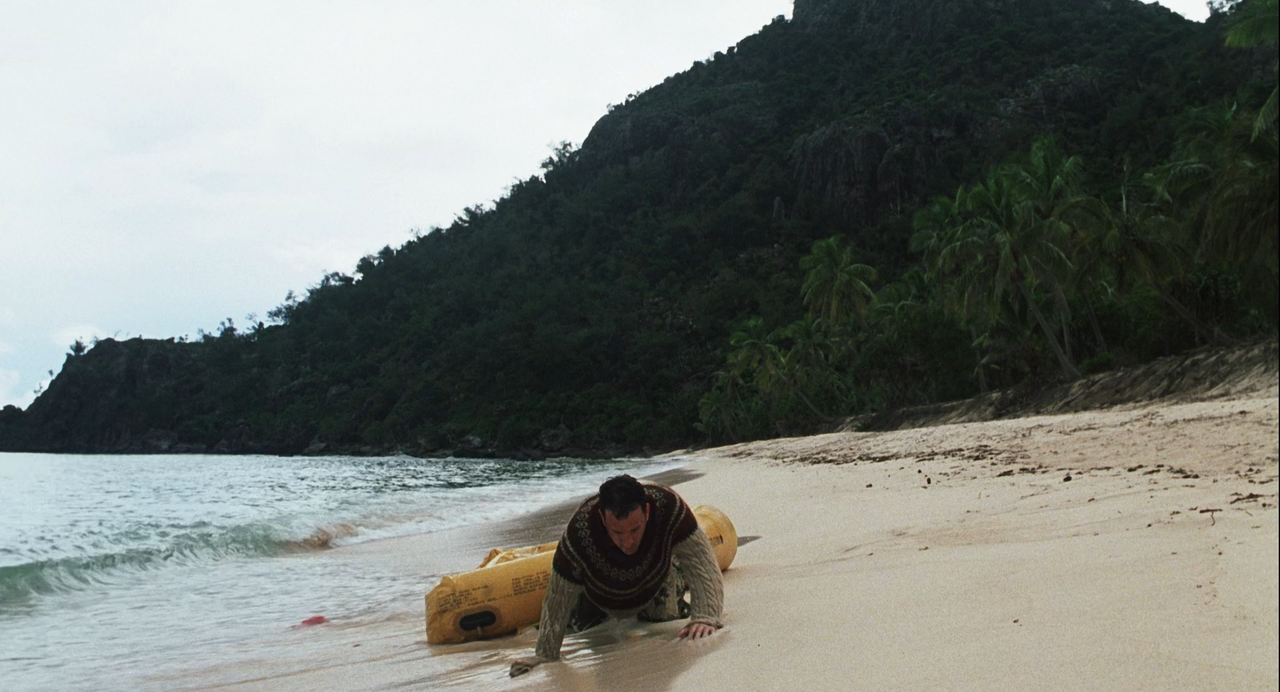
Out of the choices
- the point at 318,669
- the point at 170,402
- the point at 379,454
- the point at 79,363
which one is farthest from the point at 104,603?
the point at 79,363

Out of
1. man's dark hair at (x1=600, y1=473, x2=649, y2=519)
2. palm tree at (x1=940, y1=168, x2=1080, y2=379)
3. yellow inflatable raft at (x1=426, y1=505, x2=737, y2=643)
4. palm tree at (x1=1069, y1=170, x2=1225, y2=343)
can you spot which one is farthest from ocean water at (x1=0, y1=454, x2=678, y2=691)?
palm tree at (x1=940, y1=168, x2=1080, y2=379)

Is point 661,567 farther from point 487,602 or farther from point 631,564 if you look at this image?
point 487,602

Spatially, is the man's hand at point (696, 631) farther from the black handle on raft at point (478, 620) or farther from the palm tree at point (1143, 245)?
the palm tree at point (1143, 245)

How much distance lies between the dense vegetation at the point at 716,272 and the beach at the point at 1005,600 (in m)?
28.7

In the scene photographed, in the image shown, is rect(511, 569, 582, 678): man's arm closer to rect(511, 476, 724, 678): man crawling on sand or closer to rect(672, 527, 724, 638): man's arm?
rect(511, 476, 724, 678): man crawling on sand

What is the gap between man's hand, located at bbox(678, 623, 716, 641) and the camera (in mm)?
3865

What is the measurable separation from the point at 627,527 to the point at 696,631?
0.54 m

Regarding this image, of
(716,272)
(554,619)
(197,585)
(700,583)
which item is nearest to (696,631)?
(700,583)

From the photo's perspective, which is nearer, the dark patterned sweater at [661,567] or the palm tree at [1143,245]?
the palm tree at [1143,245]

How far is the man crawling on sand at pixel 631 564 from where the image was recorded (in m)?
3.96

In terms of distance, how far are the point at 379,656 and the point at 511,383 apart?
87116 millimetres

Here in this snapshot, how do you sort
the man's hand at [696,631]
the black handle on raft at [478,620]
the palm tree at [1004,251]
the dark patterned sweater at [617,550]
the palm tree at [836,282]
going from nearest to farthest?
the man's hand at [696,631] → the dark patterned sweater at [617,550] → the black handle on raft at [478,620] → the palm tree at [1004,251] → the palm tree at [836,282]

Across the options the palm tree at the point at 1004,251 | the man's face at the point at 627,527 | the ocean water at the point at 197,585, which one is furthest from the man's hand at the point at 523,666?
the palm tree at the point at 1004,251

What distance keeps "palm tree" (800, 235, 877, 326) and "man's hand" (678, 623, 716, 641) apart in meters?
42.5
